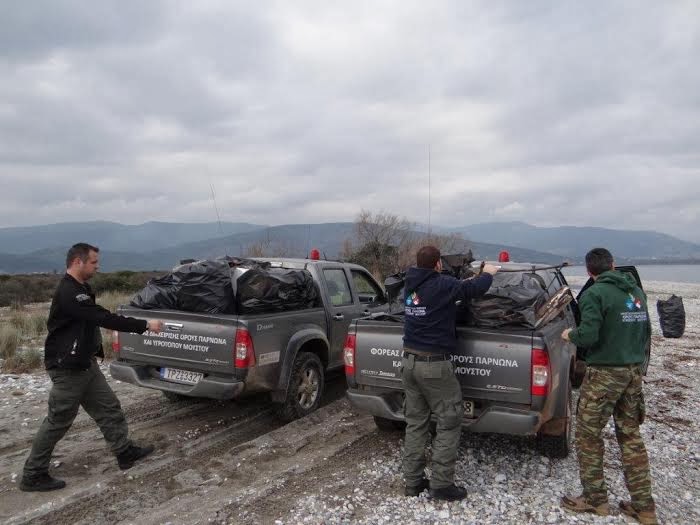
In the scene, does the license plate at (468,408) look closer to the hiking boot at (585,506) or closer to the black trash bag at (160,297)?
the hiking boot at (585,506)

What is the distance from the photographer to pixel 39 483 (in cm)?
395

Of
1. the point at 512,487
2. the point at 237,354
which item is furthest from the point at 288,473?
the point at 512,487

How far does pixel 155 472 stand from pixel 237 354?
3.91 ft

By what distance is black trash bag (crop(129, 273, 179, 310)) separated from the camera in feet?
17.4

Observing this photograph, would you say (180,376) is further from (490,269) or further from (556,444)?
(556,444)

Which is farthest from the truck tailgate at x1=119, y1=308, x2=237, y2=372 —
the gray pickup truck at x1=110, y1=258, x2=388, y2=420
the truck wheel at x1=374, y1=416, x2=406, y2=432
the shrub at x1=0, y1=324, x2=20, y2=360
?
the shrub at x1=0, y1=324, x2=20, y2=360

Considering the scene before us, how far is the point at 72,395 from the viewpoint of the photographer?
4062mm

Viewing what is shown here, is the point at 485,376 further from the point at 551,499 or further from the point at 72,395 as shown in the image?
the point at 72,395

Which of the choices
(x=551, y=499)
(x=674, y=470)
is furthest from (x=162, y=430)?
(x=674, y=470)

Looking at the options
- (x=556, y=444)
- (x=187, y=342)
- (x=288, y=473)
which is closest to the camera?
(x=288, y=473)

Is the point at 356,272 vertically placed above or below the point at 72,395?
above

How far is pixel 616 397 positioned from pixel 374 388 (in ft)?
6.33

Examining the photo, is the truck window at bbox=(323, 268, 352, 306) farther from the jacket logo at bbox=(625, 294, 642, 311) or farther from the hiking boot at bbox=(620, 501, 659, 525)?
the hiking boot at bbox=(620, 501, 659, 525)

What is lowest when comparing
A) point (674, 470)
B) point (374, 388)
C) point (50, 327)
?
point (674, 470)
